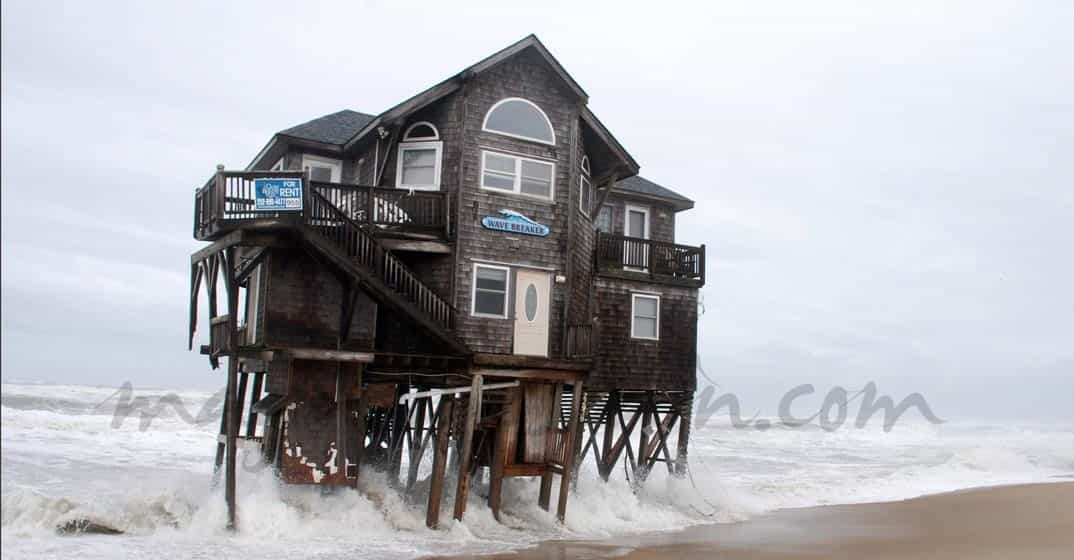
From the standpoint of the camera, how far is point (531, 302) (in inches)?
872

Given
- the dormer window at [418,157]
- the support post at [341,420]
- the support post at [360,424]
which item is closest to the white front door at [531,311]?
the dormer window at [418,157]

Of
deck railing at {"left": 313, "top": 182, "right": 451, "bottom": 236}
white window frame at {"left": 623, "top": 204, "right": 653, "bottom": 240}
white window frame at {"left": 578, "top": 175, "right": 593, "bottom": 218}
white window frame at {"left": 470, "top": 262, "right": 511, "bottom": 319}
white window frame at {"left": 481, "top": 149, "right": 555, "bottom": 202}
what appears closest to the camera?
deck railing at {"left": 313, "top": 182, "right": 451, "bottom": 236}

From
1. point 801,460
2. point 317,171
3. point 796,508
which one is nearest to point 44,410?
point 317,171

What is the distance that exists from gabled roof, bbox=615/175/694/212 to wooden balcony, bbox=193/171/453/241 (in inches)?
350

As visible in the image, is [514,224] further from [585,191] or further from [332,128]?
[332,128]

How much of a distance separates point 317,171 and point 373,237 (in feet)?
14.9

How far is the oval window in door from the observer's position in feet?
72.4

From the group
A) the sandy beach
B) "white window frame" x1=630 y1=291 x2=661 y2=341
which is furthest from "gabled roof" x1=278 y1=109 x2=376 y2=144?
the sandy beach

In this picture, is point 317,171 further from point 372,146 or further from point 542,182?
point 542,182

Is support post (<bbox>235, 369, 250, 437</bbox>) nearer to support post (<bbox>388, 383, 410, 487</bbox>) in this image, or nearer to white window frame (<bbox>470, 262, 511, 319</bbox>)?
support post (<bbox>388, 383, 410, 487</bbox>)

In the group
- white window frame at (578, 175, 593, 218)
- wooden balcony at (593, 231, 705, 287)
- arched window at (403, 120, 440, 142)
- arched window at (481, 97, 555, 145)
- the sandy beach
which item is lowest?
the sandy beach

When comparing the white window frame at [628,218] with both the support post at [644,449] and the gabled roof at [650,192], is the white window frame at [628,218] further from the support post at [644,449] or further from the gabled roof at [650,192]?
the support post at [644,449]

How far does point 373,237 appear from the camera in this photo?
2034 centimetres

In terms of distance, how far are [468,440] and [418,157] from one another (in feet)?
21.9
